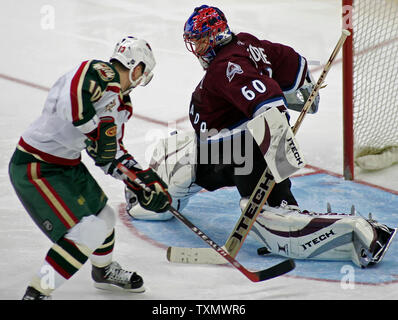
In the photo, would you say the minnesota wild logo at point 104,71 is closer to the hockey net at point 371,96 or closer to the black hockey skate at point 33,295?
the black hockey skate at point 33,295

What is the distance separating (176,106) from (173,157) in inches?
63.8

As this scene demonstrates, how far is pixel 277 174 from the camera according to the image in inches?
121

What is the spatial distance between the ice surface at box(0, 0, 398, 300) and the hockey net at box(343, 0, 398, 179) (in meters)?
0.13

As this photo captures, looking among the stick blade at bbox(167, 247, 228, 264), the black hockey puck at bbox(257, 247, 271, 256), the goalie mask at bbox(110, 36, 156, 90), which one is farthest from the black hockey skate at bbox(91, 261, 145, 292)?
the goalie mask at bbox(110, 36, 156, 90)

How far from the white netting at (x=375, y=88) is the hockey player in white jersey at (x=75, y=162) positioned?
171 cm

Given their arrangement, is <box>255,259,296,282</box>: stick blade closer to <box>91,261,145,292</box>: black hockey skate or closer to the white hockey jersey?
<box>91,261,145,292</box>: black hockey skate

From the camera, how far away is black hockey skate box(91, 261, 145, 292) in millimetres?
3006

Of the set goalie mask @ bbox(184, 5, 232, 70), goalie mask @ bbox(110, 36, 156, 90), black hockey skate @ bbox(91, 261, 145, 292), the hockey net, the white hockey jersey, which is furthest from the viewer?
the hockey net

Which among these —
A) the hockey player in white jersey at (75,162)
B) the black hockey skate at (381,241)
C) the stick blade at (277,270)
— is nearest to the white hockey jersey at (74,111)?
the hockey player in white jersey at (75,162)

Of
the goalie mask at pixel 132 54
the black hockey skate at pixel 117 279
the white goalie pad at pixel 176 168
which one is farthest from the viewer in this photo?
the white goalie pad at pixel 176 168

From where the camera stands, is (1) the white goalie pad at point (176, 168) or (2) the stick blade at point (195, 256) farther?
(1) the white goalie pad at point (176, 168)

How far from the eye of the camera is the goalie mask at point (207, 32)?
3279 millimetres

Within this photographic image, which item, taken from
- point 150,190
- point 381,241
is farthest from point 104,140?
point 381,241

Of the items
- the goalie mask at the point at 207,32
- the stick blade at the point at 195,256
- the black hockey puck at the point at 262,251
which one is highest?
the goalie mask at the point at 207,32
